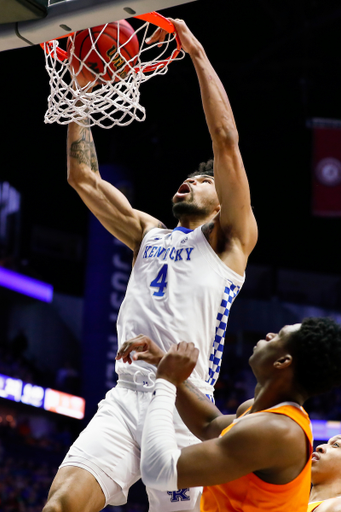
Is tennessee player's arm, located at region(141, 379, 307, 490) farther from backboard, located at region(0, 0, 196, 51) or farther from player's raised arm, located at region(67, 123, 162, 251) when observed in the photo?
player's raised arm, located at region(67, 123, 162, 251)

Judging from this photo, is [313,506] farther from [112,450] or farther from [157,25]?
[157,25]

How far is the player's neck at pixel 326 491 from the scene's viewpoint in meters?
3.48

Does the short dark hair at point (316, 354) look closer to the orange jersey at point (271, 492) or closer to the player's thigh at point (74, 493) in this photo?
the orange jersey at point (271, 492)

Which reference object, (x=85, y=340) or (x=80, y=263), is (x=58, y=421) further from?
(x=85, y=340)

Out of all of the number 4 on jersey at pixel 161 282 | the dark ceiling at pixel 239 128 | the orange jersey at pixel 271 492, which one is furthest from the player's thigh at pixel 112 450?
the dark ceiling at pixel 239 128

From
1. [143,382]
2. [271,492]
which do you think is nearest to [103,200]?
[143,382]

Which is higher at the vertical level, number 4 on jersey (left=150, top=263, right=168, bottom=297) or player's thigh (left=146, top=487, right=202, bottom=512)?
number 4 on jersey (left=150, top=263, right=168, bottom=297)

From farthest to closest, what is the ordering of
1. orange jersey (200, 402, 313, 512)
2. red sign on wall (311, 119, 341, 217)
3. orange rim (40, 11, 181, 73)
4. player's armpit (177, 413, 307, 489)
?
red sign on wall (311, 119, 341, 217) < orange rim (40, 11, 181, 73) < orange jersey (200, 402, 313, 512) < player's armpit (177, 413, 307, 489)

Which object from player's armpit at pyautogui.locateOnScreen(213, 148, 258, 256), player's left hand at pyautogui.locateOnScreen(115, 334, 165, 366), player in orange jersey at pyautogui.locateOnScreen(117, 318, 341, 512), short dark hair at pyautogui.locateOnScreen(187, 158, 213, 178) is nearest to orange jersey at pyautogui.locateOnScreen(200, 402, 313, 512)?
player in orange jersey at pyautogui.locateOnScreen(117, 318, 341, 512)

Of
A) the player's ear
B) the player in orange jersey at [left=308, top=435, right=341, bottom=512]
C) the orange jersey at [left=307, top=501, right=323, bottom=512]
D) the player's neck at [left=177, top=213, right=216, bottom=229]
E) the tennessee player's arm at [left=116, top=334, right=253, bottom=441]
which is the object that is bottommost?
the orange jersey at [left=307, top=501, right=323, bottom=512]

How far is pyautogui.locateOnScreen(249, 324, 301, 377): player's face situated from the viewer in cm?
229

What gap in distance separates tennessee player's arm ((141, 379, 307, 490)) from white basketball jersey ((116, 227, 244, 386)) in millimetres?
892

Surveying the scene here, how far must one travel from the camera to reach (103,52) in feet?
10.9

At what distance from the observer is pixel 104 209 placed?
365cm
